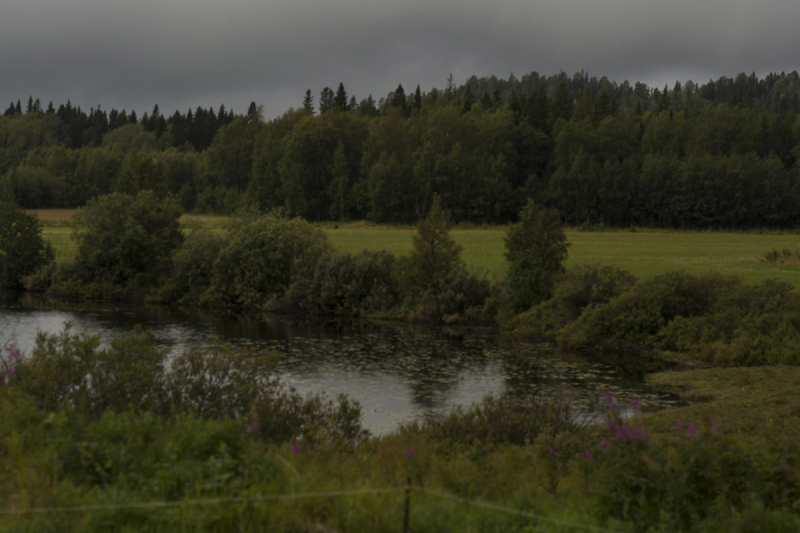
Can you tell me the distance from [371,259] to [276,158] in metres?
68.1

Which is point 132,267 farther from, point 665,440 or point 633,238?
point 633,238

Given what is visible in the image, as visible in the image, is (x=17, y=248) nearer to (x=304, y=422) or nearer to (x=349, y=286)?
(x=349, y=286)

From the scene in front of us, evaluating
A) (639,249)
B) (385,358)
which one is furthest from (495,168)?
(385,358)

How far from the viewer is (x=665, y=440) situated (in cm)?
1293

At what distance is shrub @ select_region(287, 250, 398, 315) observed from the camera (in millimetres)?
39375

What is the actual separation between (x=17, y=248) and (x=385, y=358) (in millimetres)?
34165

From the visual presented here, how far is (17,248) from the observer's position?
159 ft

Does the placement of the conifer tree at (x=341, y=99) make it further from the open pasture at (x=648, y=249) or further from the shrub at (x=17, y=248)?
the shrub at (x=17, y=248)

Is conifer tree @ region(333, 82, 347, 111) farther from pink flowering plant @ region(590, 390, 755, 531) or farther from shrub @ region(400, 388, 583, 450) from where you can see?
pink flowering plant @ region(590, 390, 755, 531)

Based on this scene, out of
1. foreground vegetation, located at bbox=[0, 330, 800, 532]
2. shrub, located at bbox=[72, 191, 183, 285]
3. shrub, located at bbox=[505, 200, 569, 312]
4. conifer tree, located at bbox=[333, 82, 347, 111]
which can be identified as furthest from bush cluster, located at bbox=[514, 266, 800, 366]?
conifer tree, located at bbox=[333, 82, 347, 111]

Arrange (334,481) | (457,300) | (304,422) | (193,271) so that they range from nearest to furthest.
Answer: (334,481) < (304,422) < (457,300) < (193,271)

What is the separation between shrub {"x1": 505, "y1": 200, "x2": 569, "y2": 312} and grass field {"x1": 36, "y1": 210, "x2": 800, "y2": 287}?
12.4ft

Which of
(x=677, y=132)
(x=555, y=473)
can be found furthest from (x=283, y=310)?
(x=677, y=132)

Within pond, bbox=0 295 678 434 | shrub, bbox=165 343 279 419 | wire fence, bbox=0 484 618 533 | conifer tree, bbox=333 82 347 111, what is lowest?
pond, bbox=0 295 678 434
